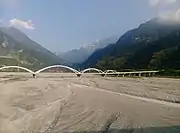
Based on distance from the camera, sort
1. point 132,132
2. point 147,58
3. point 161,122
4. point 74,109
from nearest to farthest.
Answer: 1. point 132,132
2. point 161,122
3. point 74,109
4. point 147,58

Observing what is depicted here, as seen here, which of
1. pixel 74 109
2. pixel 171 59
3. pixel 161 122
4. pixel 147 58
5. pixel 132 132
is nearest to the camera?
pixel 132 132

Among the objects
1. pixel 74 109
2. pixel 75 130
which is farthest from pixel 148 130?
pixel 74 109

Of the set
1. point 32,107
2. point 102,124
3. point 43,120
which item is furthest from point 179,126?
point 32,107

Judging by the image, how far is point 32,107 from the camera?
1788cm

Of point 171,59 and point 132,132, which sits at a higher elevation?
point 171,59

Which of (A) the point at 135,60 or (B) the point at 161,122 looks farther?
(A) the point at 135,60

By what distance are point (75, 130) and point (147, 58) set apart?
16093 cm

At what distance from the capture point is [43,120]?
13406 mm

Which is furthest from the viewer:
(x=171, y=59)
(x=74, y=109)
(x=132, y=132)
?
(x=171, y=59)

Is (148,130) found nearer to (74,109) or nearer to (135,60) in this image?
(74,109)

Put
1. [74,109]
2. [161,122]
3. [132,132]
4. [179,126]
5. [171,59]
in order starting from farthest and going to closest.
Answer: [171,59]
[74,109]
[161,122]
[179,126]
[132,132]

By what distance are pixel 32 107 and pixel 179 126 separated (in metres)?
8.79

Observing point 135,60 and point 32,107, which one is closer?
point 32,107

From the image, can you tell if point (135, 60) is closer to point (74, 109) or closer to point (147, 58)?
point (147, 58)
